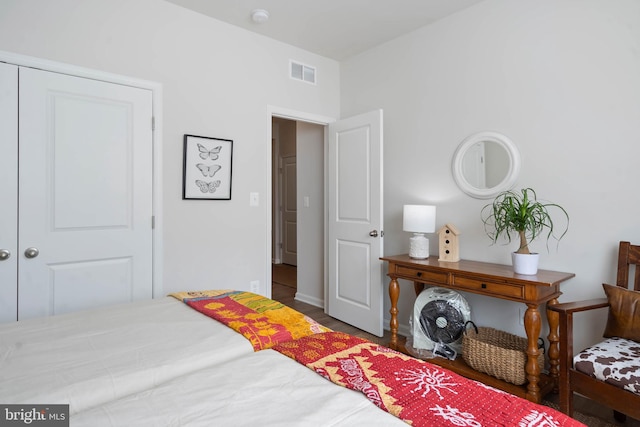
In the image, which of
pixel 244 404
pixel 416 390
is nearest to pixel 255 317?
pixel 244 404

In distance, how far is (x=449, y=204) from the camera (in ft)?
9.89

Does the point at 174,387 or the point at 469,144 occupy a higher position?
the point at 469,144

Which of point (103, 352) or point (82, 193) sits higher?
point (82, 193)

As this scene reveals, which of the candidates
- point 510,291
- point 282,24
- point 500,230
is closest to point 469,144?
point 500,230

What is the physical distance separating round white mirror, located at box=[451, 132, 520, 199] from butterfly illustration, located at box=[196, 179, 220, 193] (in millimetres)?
1898

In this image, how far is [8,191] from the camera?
216 centimetres

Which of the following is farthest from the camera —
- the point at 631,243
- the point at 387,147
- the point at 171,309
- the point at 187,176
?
the point at 387,147

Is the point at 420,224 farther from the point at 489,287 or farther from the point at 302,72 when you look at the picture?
the point at 302,72

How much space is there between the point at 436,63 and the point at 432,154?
2.45 ft

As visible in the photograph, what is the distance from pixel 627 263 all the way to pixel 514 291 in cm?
60

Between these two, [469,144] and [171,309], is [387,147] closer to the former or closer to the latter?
[469,144]

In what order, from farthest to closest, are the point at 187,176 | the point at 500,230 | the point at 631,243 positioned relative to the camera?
the point at 187,176
the point at 500,230
the point at 631,243

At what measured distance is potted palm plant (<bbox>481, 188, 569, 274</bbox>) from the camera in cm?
230

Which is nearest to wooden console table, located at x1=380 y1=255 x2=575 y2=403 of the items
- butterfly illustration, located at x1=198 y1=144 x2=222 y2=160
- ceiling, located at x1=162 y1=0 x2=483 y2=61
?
butterfly illustration, located at x1=198 y1=144 x2=222 y2=160
